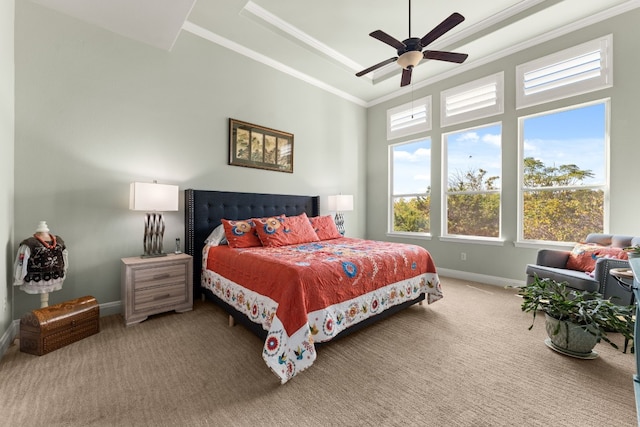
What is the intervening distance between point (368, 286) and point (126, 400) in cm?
179

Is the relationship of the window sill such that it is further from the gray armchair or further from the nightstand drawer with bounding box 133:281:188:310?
the nightstand drawer with bounding box 133:281:188:310

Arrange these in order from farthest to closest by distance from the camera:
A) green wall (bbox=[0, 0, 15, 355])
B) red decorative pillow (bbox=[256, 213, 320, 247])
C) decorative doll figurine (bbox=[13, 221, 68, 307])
Answer: red decorative pillow (bbox=[256, 213, 320, 247])
decorative doll figurine (bbox=[13, 221, 68, 307])
green wall (bbox=[0, 0, 15, 355])

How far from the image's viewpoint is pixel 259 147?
3.94 metres

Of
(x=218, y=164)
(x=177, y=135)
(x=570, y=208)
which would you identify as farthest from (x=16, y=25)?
(x=570, y=208)

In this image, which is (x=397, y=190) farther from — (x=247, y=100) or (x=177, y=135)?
(x=177, y=135)

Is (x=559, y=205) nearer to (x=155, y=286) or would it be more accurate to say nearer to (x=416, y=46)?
(x=416, y=46)

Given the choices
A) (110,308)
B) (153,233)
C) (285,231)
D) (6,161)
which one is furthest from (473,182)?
(6,161)

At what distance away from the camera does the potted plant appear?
1804 mm

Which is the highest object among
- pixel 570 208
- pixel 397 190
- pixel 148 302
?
pixel 397 190

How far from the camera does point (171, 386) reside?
1660 mm

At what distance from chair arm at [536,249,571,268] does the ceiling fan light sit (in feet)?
8.55

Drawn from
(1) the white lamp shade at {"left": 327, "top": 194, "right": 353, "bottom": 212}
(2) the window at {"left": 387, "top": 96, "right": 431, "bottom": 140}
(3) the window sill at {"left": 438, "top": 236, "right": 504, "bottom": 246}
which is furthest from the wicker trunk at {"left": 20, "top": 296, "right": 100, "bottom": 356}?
(2) the window at {"left": 387, "top": 96, "right": 431, "bottom": 140}

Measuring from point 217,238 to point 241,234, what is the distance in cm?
35

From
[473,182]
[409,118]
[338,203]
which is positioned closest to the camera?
[473,182]
